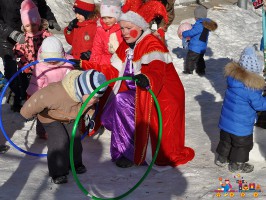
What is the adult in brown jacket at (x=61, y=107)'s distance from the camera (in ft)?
16.0

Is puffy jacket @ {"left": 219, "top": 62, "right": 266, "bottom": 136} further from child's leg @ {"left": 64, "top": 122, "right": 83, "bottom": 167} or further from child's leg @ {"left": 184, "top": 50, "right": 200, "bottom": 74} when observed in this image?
child's leg @ {"left": 184, "top": 50, "right": 200, "bottom": 74}

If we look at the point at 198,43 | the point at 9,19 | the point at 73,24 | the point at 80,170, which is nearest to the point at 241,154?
the point at 80,170

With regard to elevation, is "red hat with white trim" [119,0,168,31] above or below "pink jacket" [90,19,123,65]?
above

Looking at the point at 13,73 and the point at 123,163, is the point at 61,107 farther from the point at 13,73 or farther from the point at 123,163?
the point at 13,73

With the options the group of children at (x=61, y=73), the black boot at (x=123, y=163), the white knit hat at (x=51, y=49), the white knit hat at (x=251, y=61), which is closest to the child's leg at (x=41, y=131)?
the group of children at (x=61, y=73)

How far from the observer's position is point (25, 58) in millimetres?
7344

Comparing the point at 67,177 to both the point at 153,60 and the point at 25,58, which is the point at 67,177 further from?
the point at 25,58

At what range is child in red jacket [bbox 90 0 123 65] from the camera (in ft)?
22.1

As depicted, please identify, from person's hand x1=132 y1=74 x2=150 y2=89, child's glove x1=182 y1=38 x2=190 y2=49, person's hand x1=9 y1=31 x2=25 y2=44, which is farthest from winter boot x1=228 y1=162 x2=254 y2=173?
child's glove x1=182 y1=38 x2=190 y2=49

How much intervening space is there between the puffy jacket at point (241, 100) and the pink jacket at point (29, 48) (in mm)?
3148

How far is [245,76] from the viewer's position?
5.14m

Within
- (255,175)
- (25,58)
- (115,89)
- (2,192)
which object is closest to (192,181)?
(255,175)

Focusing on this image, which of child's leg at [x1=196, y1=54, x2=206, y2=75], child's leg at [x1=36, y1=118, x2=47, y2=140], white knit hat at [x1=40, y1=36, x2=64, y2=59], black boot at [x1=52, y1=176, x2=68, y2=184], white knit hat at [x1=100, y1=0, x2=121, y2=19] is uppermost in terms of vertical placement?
white knit hat at [x1=100, y1=0, x2=121, y2=19]

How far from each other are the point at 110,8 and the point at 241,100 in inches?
94.5
